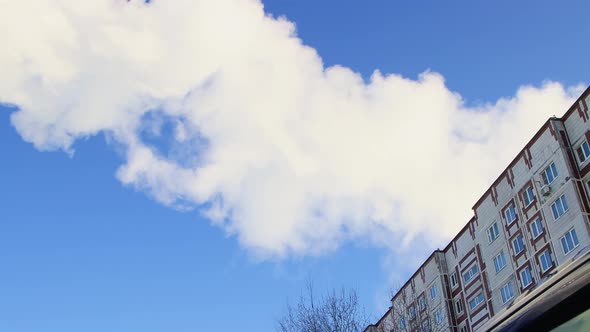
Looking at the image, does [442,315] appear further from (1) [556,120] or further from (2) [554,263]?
(1) [556,120]

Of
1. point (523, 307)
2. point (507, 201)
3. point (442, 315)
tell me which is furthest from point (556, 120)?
point (523, 307)

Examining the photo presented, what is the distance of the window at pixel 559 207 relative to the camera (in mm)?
27094

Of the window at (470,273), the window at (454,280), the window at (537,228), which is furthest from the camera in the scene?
the window at (454,280)

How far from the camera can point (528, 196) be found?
96.1ft

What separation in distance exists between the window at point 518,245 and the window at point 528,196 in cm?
183

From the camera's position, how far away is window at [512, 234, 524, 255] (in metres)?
29.9

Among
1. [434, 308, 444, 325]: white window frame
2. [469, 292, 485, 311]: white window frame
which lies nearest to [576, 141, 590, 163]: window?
[469, 292, 485, 311]: white window frame

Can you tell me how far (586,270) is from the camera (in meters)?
2.55

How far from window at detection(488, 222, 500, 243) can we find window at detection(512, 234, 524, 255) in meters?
1.66

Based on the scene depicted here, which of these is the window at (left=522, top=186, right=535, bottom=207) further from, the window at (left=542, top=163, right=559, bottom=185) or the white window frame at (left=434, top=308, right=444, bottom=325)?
the white window frame at (left=434, top=308, right=444, bottom=325)

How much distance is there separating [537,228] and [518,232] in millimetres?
1421

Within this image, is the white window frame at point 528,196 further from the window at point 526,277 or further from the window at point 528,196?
the window at point 526,277

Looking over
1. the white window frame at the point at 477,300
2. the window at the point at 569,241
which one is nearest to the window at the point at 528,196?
the window at the point at 569,241

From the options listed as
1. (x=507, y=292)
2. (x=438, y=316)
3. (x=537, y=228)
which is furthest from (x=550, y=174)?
(x=438, y=316)
